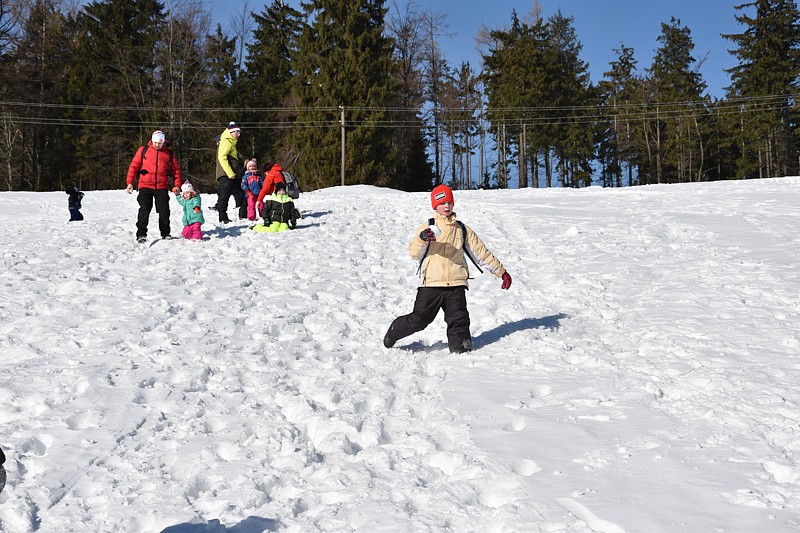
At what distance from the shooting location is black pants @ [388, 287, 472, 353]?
5781mm

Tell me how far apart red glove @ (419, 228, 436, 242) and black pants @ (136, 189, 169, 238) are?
5.78 metres

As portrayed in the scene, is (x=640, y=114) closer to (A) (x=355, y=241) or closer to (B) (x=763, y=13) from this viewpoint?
(B) (x=763, y=13)

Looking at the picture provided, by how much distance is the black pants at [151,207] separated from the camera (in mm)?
9766

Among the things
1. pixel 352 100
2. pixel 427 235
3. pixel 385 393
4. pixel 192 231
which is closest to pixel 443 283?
pixel 427 235

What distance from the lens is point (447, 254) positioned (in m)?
5.91

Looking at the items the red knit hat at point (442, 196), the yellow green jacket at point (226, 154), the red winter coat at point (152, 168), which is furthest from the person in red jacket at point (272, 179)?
the red knit hat at point (442, 196)

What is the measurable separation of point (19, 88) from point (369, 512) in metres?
39.6

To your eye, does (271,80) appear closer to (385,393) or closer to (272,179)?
(272,179)

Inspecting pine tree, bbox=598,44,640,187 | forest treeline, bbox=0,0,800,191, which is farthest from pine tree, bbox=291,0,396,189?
pine tree, bbox=598,44,640,187

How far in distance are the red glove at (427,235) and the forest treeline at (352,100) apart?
2706 cm

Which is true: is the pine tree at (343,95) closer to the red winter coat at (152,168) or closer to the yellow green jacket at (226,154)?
the yellow green jacket at (226,154)

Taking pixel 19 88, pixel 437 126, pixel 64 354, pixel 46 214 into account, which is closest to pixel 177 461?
pixel 64 354

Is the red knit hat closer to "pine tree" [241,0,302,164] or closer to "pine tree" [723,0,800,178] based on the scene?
"pine tree" [241,0,302,164]

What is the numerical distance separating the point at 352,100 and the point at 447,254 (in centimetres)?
3042
